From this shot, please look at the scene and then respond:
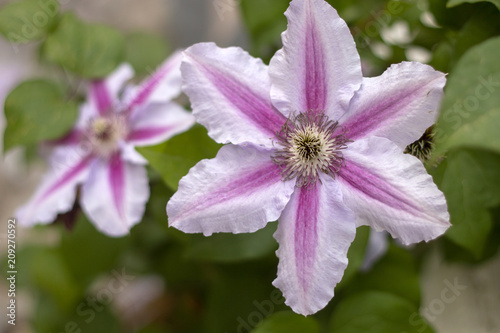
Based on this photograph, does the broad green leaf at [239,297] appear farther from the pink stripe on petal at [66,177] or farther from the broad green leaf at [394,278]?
the pink stripe on petal at [66,177]

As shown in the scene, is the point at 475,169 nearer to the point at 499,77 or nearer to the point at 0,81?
the point at 499,77

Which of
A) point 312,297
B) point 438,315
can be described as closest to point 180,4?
point 438,315

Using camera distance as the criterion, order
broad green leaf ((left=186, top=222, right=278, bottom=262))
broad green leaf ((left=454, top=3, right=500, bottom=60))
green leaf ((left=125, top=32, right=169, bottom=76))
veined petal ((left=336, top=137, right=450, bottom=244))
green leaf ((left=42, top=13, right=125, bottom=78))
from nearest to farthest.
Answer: veined petal ((left=336, top=137, right=450, bottom=244)), broad green leaf ((left=454, top=3, right=500, bottom=60)), broad green leaf ((left=186, top=222, right=278, bottom=262)), green leaf ((left=42, top=13, right=125, bottom=78)), green leaf ((left=125, top=32, right=169, bottom=76))

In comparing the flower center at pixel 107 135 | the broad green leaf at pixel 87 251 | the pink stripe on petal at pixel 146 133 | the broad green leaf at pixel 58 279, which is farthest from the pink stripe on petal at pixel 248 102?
the broad green leaf at pixel 58 279

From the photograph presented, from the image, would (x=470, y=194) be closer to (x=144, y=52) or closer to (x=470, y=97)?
(x=470, y=97)

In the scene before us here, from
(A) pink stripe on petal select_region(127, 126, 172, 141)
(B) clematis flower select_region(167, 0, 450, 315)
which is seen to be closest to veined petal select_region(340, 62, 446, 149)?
(B) clematis flower select_region(167, 0, 450, 315)

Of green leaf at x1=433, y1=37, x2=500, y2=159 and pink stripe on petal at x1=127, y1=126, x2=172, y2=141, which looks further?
pink stripe on petal at x1=127, y1=126, x2=172, y2=141

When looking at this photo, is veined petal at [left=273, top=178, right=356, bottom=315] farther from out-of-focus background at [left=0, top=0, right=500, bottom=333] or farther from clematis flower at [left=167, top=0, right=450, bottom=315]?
out-of-focus background at [left=0, top=0, right=500, bottom=333]

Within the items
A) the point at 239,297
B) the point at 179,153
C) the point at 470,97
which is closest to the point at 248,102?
the point at 179,153
